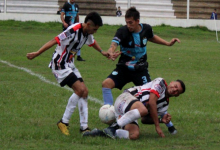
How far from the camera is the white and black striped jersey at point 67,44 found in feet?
22.7

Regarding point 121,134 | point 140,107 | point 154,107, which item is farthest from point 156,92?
point 121,134

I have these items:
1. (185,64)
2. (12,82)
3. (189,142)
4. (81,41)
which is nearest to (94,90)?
(12,82)

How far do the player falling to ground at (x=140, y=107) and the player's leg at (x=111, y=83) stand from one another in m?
0.69

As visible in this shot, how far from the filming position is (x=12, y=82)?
38.7 feet

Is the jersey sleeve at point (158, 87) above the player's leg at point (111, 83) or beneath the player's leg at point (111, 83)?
above

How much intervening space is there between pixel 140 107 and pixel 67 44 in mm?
1382

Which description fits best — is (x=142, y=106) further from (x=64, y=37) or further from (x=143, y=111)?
(x=64, y=37)

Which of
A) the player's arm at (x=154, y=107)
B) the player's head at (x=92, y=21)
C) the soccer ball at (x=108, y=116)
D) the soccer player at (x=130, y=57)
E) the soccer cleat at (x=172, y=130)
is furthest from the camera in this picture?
the soccer player at (x=130, y=57)

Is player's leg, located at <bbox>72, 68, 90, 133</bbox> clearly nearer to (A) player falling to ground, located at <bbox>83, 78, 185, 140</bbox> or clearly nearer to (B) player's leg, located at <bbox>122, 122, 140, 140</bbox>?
(A) player falling to ground, located at <bbox>83, 78, 185, 140</bbox>

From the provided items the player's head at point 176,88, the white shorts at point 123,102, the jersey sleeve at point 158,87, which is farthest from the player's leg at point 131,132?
the player's head at point 176,88

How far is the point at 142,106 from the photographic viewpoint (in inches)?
260

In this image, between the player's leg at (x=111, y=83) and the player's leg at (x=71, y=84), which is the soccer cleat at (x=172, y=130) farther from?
the player's leg at (x=71, y=84)

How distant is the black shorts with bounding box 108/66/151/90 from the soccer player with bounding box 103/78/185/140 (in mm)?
777

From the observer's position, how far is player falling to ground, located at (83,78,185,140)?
6.56 m
